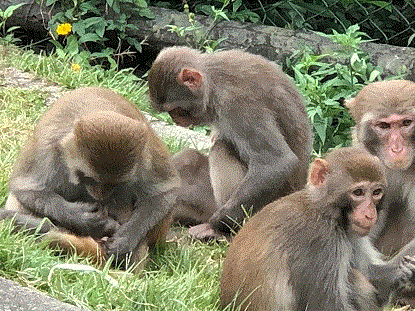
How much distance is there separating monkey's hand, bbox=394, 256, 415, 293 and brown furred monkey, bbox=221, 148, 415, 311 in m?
0.27

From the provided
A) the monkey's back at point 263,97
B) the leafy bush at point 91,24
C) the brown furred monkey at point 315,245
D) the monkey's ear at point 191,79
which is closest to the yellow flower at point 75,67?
the leafy bush at point 91,24

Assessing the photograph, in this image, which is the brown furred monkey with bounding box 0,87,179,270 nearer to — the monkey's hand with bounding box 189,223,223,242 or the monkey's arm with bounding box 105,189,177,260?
the monkey's arm with bounding box 105,189,177,260

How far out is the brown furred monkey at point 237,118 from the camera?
7312 millimetres

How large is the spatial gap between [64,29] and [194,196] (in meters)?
3.51

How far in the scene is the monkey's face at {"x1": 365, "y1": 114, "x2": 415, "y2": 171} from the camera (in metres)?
6.45

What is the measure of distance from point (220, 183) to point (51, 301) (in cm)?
266

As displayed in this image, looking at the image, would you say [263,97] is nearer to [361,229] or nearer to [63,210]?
[63,210]

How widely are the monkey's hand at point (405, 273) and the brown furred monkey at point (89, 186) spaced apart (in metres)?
1.66

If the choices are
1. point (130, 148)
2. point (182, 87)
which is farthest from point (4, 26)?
point (130, 148)

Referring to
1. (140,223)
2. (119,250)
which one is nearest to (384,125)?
(140,223)

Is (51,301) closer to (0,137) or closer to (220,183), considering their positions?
(220,183)

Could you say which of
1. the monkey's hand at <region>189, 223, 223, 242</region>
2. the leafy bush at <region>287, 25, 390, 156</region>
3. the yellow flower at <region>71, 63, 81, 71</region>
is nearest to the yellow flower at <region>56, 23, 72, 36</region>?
the yellow flower at <region>71, 63, 81, 71</region>

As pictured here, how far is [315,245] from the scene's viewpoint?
5.53 meters

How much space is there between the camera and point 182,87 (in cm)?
738
